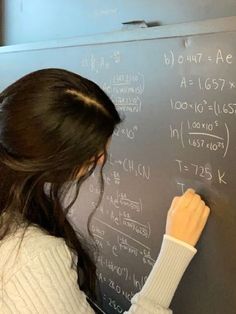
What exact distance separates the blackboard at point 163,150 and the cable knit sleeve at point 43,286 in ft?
1.31

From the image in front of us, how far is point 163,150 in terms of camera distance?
4.33 ft

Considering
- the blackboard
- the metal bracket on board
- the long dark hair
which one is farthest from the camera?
the metal bracket on board

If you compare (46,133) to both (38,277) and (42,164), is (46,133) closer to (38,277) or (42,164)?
(42,164)

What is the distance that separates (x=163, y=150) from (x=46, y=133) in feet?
1.57

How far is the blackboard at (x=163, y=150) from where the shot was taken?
1.13 metres

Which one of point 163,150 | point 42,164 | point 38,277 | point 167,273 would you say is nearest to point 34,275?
point 38,277

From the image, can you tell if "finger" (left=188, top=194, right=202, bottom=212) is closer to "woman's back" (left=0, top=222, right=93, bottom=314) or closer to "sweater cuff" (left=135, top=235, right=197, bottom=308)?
"sweater cuff" (left=135, top=235, right=197, bottom=308)

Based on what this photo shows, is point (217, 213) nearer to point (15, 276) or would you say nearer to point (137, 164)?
point (137, 164)

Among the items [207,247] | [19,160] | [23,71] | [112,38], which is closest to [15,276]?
[19,160]

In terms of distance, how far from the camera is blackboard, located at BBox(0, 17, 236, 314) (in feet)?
3.70

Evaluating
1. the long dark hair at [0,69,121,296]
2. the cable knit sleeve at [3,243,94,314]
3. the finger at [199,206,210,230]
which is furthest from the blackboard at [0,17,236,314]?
the cable knit sleeve at [3,243,94,314]

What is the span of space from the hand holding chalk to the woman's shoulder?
33 centimetres

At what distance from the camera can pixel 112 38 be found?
4.91 ft

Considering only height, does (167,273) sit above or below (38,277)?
below
